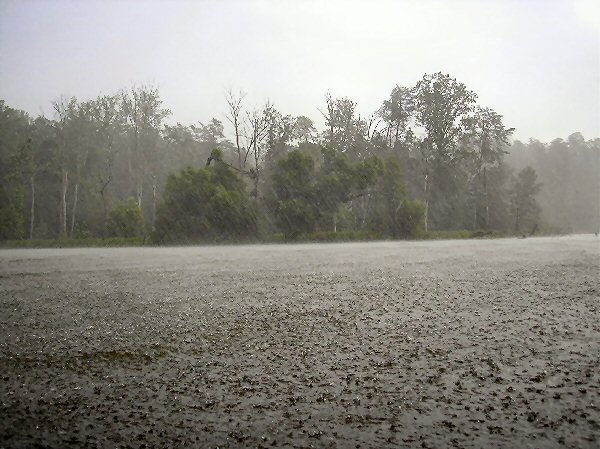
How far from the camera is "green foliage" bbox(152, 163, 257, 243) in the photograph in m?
25.5

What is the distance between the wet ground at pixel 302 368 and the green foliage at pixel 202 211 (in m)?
19.2

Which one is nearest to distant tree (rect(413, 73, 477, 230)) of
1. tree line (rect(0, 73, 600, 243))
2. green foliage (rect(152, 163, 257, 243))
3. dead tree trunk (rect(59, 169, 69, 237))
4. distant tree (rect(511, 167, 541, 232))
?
tree line (rect(0, 73, 600, 243))

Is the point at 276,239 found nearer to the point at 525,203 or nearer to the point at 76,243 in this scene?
the point at 76,243

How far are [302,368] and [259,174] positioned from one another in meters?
32.9

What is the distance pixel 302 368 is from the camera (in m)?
3.11

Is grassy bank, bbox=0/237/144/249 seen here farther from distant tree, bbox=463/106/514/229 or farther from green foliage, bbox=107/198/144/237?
distant tree, bbox=463/106/514/229

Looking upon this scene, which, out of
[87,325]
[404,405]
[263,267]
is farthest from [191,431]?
[263,267]

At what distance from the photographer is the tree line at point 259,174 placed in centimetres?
2728

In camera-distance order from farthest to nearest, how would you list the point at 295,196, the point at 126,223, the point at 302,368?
the point at 295,196
the point at 126,223
the point at 302,368

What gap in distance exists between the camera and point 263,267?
10.3 metres

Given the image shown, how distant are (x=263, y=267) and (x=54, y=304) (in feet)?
16.9

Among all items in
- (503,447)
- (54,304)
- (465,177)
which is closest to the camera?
(503,447)

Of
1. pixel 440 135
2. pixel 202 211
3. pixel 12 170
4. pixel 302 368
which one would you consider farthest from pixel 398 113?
pixel 302 368

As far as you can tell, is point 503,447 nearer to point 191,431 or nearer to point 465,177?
point 191,431
